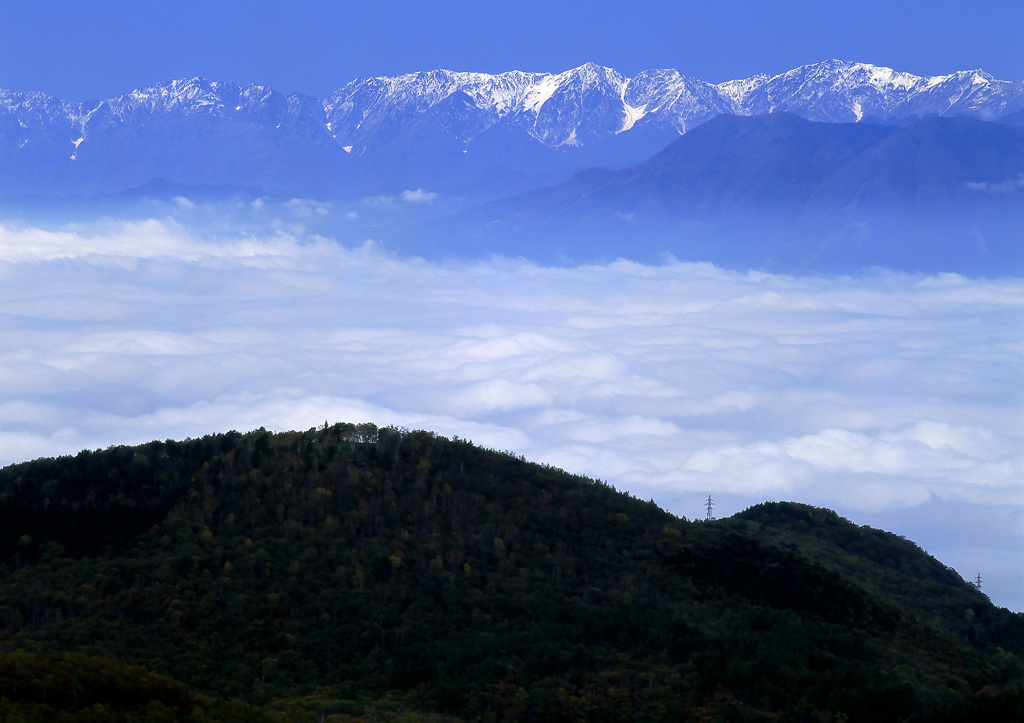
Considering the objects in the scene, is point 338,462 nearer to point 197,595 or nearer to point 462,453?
point 462,453

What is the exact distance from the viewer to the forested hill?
262ft

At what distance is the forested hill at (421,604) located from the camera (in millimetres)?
79938

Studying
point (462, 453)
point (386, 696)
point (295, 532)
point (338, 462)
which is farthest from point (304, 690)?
point (462, 453)

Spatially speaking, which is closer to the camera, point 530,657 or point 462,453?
point 530,657

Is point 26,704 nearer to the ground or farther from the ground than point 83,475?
nearer to the ground

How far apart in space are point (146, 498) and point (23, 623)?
23227 mm

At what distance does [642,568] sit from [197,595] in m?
50.0

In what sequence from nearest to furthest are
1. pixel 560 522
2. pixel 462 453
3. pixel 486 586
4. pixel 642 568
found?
pixel 486 586
pixel 642 568
pixel 560 522
pixel 462 453

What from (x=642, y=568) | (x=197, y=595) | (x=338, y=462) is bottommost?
(x=197, y=595)

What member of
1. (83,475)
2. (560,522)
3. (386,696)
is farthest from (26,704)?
(560,522)

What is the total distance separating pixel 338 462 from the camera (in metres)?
120

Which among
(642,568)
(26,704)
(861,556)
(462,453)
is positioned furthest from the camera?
(861,556)

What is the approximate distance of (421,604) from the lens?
97.5 metres

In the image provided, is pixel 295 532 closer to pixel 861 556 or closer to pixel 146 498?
pixel 146 498
